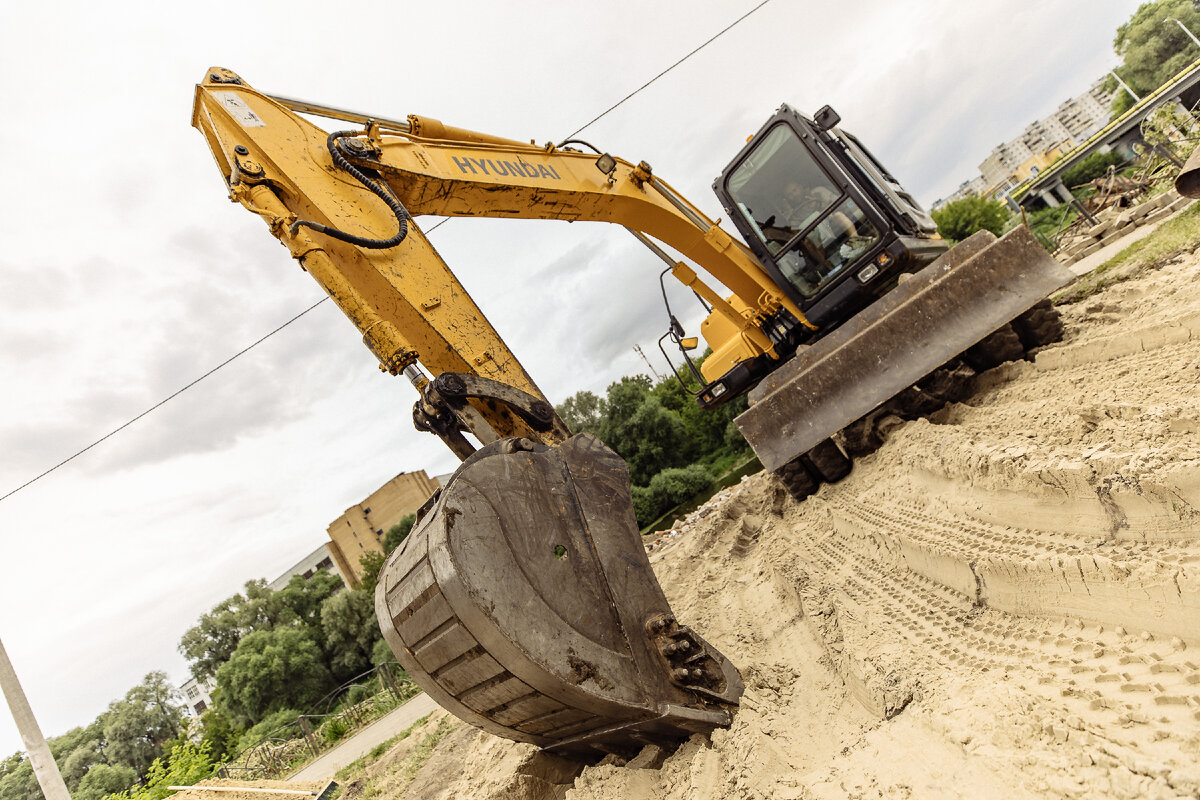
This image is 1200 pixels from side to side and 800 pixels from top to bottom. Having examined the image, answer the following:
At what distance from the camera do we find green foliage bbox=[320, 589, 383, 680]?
2430 centimetres

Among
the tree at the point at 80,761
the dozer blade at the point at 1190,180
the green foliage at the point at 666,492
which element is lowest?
the green foliage at the point at 666,492

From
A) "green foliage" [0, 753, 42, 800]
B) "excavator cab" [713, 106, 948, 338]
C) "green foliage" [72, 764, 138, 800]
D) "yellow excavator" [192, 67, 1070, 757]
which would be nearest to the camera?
"yellow excavator" [192, 67, 1070, 757]

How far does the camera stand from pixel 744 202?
→ 559 cm

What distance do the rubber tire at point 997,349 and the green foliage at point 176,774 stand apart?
39.2ft

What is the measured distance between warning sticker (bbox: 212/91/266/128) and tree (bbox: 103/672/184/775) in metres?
34.6

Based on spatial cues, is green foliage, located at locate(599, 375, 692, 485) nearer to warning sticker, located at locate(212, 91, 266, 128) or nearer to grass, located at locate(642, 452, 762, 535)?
grass, located at locate(642, 452, 762, 535)

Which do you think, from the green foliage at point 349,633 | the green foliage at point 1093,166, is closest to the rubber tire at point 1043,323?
the green foliage at point 349,633

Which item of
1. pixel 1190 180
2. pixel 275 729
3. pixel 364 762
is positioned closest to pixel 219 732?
pixel 275 729

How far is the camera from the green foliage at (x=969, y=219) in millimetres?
30641

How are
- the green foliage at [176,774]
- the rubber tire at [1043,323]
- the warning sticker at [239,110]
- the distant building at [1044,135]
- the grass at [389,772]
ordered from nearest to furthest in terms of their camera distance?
the warning sticker at [239,110] → the rubber tire at [1043,323] → the grass at [389,772] → the green foliage at [176,774] → the distant building at [1044,135]

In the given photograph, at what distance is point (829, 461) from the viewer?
14.5 ft

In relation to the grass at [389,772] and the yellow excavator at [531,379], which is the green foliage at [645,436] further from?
the yellow excavator at [531,379]

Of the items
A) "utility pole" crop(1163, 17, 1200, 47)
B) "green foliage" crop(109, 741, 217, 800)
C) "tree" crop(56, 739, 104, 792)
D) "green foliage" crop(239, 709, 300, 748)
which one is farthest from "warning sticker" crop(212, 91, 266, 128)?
"utility pole" crop(1163, 17, 1200, 47)

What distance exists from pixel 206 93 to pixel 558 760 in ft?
12.7
